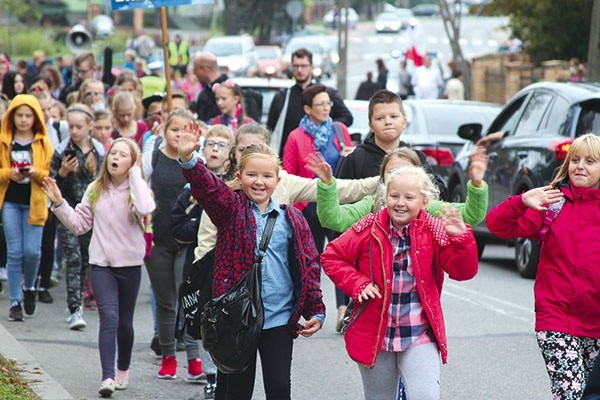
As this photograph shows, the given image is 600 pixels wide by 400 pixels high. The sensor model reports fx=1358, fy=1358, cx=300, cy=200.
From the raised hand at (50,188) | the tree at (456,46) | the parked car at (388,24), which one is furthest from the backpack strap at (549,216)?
the parked car at (388,24)

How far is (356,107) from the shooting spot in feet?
63.0

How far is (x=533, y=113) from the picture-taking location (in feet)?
44.2

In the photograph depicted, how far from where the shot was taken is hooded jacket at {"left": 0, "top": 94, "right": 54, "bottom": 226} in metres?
11.2

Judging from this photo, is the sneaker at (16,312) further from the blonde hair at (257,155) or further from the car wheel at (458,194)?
the car wheel at (458,194)

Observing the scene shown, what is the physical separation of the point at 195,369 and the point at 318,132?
2.80 m

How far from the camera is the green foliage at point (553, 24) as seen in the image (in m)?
25.6

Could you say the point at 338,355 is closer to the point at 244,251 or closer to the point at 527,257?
the point at 244,251

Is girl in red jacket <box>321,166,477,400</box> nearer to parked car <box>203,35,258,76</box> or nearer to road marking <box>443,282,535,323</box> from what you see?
road marking <box>443,282,535,323</box>

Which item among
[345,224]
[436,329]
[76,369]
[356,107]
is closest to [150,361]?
[76,369]

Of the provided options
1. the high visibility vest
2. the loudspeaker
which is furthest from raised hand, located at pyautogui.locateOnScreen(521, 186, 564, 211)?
the high visibility vest

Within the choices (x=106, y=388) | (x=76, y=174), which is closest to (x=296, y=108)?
(x=76, y=174)

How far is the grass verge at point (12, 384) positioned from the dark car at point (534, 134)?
5.73 m

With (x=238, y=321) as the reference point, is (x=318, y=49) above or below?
below

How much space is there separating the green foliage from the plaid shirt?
19.8 metres
